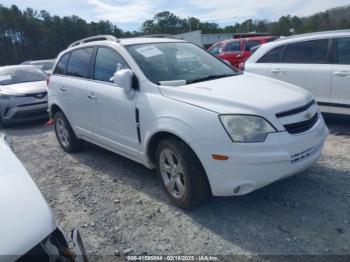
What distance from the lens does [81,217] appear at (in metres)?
3.55

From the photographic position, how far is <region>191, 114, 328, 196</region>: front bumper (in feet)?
9.30

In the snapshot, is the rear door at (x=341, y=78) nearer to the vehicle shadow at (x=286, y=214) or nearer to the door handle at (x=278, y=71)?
the door handle at (x=278, y=71)

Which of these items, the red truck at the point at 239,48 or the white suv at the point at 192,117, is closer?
the white suv at the point at 192,117

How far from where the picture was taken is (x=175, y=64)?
394 cm

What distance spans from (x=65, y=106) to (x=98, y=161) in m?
1.01

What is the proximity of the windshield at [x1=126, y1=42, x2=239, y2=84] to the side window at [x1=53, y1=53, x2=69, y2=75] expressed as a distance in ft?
6.06

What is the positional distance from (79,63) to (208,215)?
9.97 ft

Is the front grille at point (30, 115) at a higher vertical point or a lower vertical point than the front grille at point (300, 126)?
lower

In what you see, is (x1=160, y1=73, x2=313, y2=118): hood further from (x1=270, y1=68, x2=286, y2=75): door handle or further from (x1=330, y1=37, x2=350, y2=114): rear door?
(x1=270, y1=68, x2=286, y2=75): door handle

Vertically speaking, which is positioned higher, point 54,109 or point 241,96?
point 241,96

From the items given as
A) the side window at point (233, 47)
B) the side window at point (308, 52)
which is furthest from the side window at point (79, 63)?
the side window at point (233, 47)

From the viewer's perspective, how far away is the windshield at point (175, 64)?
12.2ft

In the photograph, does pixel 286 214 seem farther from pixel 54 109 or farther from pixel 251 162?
pixel 54 109

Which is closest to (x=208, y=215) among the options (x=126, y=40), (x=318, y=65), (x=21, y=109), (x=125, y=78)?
(x=125, y=78)
